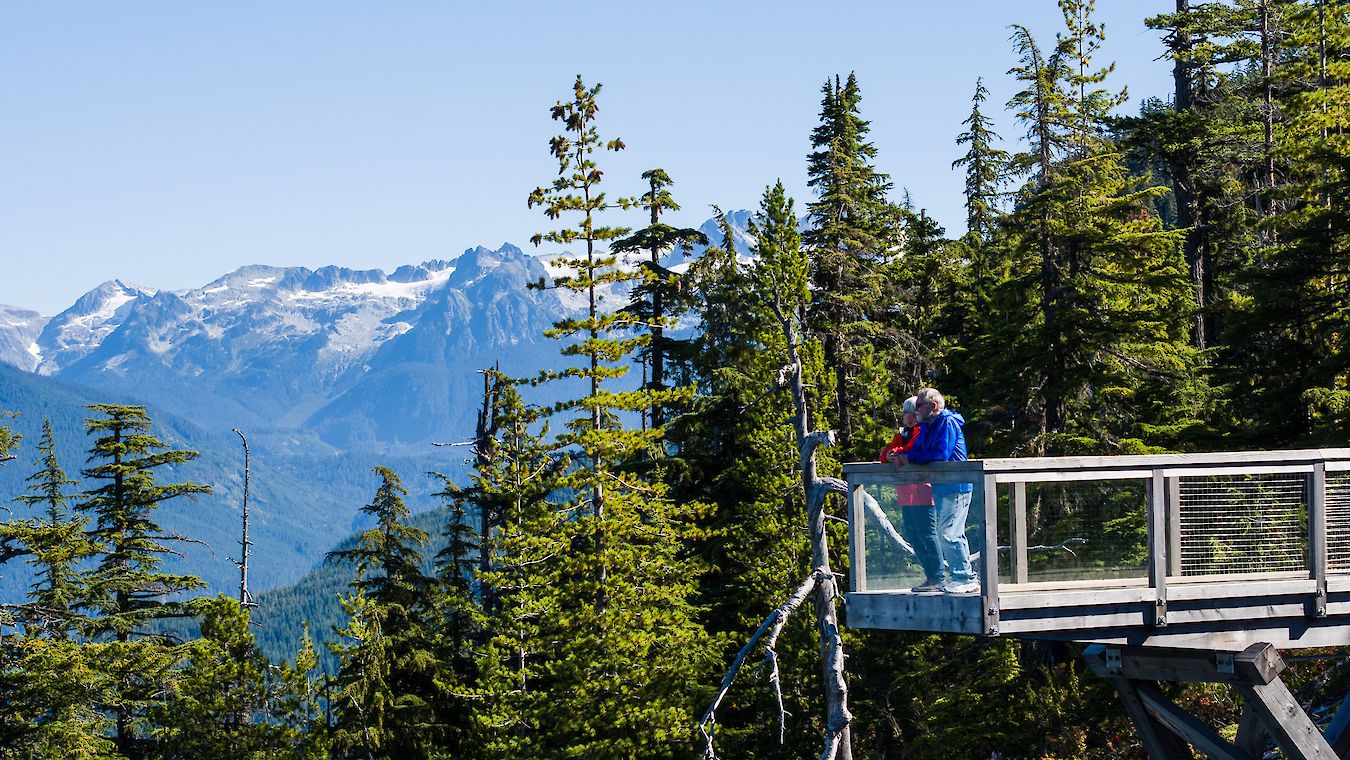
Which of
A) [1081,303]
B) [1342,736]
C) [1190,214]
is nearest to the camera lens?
[1342,736]

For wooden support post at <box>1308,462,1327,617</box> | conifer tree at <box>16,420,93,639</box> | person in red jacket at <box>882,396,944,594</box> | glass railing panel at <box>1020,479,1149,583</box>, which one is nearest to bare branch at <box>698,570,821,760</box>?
person in red jacket at <box>882,396,944,594</box>

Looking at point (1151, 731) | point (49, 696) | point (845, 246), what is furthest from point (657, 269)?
point (1151, 731)

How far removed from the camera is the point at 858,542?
11789 mm

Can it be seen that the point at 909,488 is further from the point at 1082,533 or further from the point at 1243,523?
the point at 1243,523

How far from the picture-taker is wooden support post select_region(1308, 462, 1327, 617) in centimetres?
1198

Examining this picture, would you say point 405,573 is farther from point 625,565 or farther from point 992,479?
point 992,479

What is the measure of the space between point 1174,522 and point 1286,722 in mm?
2141

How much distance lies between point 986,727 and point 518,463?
12.3 m

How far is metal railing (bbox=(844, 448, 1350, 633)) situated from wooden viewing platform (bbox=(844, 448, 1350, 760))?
12mm

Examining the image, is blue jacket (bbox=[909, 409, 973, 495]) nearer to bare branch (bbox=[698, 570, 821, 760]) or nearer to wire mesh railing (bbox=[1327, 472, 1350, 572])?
bare branch (bbox=[698, 570, 821, 760])

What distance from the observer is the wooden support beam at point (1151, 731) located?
13.5 meters

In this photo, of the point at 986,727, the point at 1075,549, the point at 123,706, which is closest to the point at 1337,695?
the point at 986,727

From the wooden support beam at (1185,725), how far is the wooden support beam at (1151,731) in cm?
5

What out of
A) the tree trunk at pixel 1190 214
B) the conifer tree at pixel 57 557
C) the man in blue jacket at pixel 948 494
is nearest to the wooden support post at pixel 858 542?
the man in blue jacket at pixel 948 494
